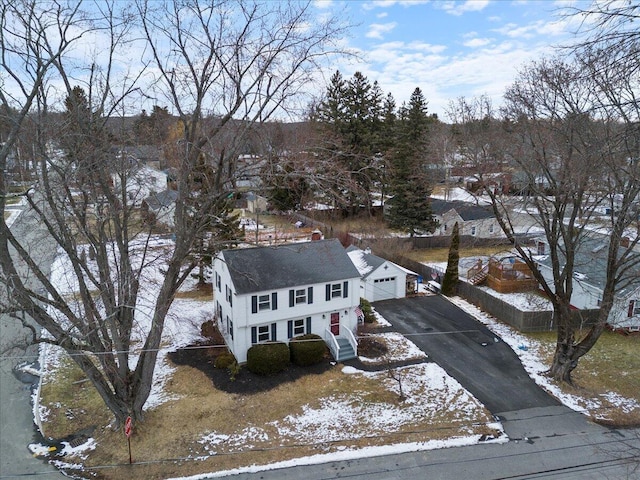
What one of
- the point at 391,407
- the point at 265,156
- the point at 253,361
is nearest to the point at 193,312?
the point at 253,361

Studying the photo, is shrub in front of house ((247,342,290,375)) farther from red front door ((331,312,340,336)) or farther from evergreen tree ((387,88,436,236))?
evergreen tree ((387,88,436,236))

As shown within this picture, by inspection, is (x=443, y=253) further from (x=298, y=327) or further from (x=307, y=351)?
(x=307, y=351)

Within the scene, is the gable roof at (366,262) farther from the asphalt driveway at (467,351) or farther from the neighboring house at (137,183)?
the neighboring house at (137,183)

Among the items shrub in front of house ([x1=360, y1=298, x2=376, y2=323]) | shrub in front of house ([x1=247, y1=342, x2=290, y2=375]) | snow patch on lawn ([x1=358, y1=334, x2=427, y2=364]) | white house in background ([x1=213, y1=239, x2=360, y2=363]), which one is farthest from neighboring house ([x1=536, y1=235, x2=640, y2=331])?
shrub in front of house ([x1=247, y1=342, x2=290, y2=375])

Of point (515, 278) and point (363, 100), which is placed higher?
point (363, 100)

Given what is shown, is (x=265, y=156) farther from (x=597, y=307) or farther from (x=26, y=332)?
(x=597, y=307)

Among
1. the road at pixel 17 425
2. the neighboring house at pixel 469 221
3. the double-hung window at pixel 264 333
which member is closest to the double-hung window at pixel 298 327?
the double-hung window at pixel 264 333
